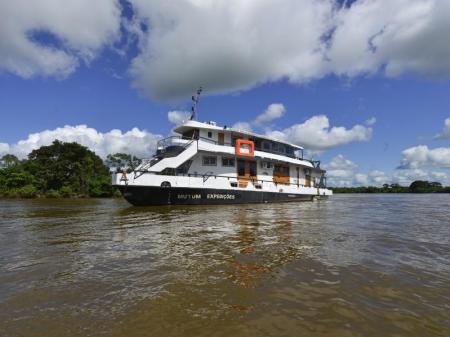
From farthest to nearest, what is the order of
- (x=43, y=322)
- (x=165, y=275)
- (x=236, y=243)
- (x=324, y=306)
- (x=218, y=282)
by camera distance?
(x=236, y=243), (x=165, y=275), (x=218, y=282), (x=324, y=306), (x=43, y=322)

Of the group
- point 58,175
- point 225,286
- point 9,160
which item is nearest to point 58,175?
point 58,175

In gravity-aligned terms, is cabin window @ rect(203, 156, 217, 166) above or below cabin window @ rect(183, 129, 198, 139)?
below

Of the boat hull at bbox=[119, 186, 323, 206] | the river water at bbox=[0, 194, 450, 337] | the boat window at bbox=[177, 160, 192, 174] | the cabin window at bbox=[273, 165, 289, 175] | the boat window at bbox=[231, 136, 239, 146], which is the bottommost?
the river water at bbox=[0, 194, 450, 337]

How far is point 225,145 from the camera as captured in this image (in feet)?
73.6

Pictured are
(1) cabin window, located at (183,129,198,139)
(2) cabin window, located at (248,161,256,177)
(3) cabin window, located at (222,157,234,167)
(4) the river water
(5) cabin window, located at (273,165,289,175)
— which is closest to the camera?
(4) the river water

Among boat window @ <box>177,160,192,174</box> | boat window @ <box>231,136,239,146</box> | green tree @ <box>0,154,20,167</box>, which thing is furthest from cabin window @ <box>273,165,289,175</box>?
green tree @ <box>0,154,20,167</box>

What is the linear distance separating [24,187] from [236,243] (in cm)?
4528

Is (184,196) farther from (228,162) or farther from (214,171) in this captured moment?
(228,162)

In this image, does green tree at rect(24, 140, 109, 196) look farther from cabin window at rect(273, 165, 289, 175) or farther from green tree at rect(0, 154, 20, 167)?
cabin window at rect(273, 165, 289, 175)

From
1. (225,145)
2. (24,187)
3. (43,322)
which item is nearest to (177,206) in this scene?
(225,145)

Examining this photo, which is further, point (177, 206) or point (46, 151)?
point (46, 151)

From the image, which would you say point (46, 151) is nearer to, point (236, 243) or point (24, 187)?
point (24, 187)

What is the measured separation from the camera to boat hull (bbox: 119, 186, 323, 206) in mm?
17594

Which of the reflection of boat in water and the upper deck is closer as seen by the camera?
the reflection of boat in water
